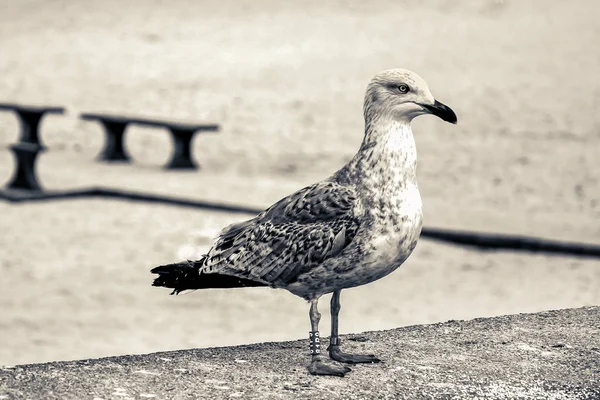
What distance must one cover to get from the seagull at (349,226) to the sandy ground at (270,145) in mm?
3176

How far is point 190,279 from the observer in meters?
3.70

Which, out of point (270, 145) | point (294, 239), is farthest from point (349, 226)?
point (270, 145)

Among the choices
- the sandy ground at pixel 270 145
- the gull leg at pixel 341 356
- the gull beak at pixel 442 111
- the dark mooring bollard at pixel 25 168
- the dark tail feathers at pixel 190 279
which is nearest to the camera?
the gull beak at pixel 442 111

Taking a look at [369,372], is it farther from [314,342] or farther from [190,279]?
[190,279]

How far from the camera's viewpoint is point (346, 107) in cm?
1745

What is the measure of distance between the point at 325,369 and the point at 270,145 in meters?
11.2

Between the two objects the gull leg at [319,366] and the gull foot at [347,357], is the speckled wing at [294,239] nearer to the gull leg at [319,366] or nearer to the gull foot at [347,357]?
the gull leg at [319,366]

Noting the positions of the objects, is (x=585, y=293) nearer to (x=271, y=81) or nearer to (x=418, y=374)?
(x=418, y=374)

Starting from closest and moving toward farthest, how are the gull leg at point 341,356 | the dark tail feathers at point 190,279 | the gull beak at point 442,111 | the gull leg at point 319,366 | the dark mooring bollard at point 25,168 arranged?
the gull beak at point 442,111 < the dark tail feathers at point 190,279 < the gull leg at point 319,366 < the gull leg at point 341,356 < the dark mooring bollard at point 25,168

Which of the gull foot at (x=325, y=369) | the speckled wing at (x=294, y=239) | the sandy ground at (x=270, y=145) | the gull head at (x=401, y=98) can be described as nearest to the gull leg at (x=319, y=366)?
the gull foot at (x=325, y=369)

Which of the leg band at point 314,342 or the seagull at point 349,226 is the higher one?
the seagull at point 349,226

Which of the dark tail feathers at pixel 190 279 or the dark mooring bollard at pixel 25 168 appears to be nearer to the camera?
the dark tail feathers at pixel 190 279

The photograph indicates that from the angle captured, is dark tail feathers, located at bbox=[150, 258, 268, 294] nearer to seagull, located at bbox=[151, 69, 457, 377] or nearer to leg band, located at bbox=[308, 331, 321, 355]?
seagull, located at bbox=[151, 69, 457, 377]

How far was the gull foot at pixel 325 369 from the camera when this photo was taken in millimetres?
3846
